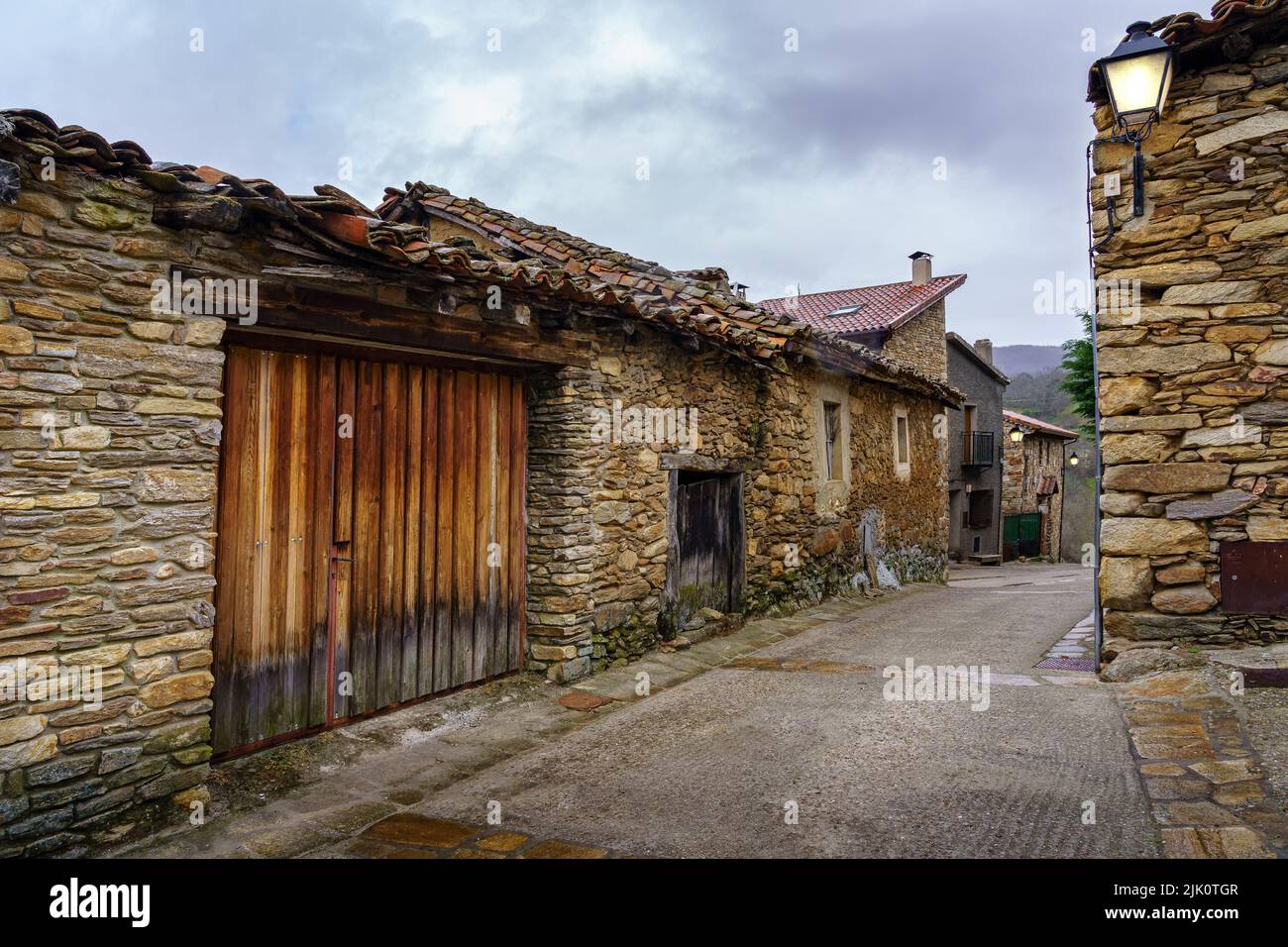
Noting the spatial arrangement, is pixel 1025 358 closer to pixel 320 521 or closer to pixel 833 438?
pixel 833 438

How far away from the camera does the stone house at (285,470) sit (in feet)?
9.87

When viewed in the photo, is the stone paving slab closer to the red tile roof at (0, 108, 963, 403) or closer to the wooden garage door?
the wooden garage door

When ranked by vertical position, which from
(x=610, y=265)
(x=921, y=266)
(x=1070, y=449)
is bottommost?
(x=1070, y=449)

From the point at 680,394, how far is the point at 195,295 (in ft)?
12.7

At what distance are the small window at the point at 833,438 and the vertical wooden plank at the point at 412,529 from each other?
5761 millimetres

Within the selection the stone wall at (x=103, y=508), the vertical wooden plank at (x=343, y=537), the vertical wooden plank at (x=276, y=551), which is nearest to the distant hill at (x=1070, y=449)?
the vertical wooden plank at (x=343, y=537)

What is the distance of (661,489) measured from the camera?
21.1 ft

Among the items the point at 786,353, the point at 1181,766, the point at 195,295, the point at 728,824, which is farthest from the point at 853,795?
the point at 786,353

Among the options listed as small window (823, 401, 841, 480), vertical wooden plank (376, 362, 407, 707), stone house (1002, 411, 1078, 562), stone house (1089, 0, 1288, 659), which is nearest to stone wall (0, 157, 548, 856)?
vertical wooden plank (376, 362, 407, 707)

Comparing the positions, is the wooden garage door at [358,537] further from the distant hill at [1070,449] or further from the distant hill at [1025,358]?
the distant hill at [1025,358]

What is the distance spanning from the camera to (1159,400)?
489 cm

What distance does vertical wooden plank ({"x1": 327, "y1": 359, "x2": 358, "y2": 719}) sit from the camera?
431 centimetres

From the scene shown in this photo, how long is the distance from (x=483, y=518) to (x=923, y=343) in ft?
48.3

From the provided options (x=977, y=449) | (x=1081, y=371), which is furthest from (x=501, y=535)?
(x=977, y=449)
